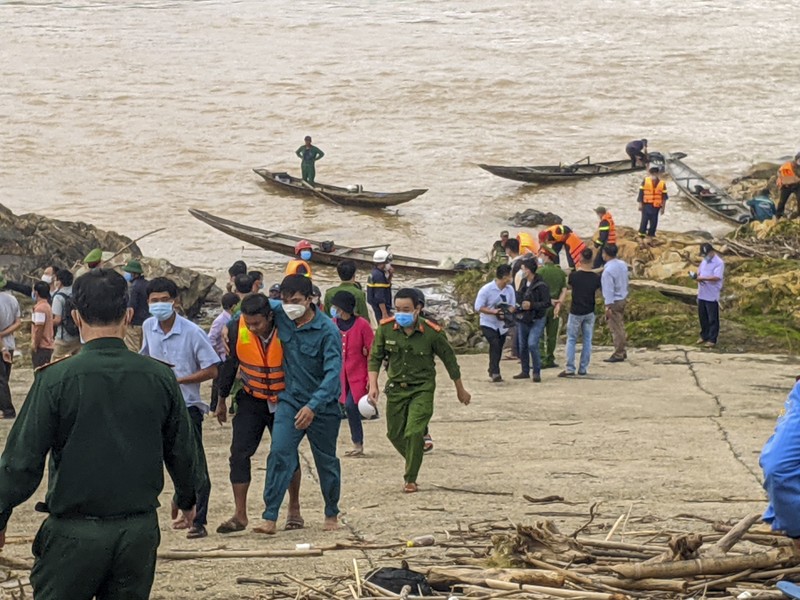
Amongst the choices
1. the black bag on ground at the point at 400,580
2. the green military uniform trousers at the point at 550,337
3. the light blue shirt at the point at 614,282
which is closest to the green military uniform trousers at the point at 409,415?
the black bag on ground at the point at 400,580

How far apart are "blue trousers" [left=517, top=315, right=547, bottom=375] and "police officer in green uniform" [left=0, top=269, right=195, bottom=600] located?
10.2 meters

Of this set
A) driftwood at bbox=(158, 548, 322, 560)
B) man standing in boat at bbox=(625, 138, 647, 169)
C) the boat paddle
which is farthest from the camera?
man standing in boat at bbox=(625, 138, 647, 169)

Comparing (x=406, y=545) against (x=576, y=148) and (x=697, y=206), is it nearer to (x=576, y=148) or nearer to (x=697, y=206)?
(x=697, y=206)

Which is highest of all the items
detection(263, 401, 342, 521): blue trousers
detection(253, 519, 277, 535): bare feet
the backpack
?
detection(263, 401, 342, 521): blue trousers

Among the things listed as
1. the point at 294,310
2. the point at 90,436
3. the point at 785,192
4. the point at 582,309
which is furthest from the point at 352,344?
the point at 785,192

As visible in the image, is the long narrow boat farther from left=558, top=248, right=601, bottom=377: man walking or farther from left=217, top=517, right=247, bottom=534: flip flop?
left=217, top=517, right=247, bottom=534: flip flop

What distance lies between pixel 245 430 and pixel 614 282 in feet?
26.9

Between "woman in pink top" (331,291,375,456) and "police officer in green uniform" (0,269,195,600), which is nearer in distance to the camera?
"police officer in green uniform" (0,269,195,600)

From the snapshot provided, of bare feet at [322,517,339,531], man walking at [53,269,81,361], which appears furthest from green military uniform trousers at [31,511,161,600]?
man walking at [53,269,81,361]

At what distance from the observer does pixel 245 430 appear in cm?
801

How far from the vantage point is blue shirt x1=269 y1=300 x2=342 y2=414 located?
7.82 metres

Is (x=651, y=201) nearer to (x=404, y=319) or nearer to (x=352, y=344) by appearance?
(x=352, y=344)

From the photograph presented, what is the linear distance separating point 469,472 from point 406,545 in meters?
3.07

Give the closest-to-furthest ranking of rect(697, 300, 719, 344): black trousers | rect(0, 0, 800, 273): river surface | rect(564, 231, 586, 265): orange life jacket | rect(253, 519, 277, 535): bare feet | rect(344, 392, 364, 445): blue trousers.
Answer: rect(253, 519, 277, 535): bare feet, rect(344, 392, 364, 445): blue trousers, rect(697, 300, 719, 344): black trousers, rect(564, 231, 586, 265): orange life jacket, rect(0, 0, 800, 273): river surface
